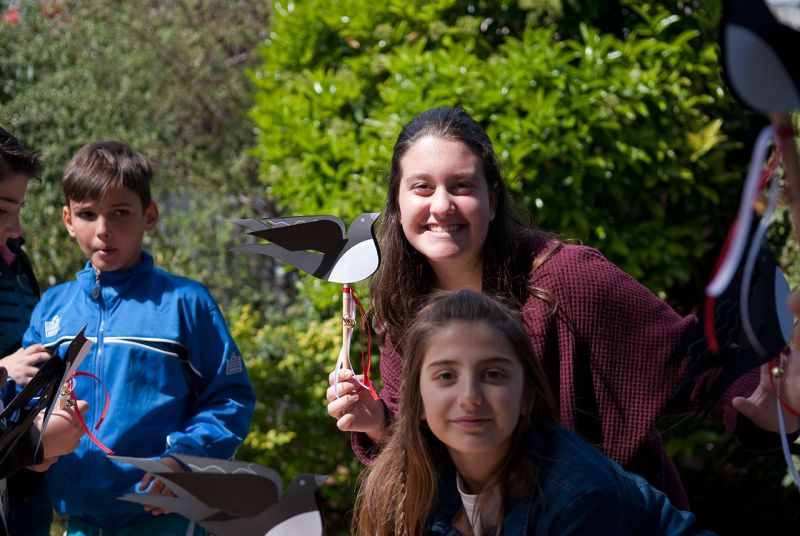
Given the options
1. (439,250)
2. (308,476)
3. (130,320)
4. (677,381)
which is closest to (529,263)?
(439,250)

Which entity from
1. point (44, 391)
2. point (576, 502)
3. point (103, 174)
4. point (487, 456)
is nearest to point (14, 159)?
point (103, 174)

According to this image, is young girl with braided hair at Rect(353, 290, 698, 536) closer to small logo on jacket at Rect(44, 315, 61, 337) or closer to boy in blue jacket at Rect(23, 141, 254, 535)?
boy in blue jacket at Rect(23, 141, 254, 535)

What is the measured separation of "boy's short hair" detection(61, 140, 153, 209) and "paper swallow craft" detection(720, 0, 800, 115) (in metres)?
2.09

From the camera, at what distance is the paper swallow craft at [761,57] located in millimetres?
1331

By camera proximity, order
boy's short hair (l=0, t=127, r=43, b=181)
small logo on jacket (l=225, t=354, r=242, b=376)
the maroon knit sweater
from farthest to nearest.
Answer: small logo on jacket (l=225, t=354, r=242, b=376) → boy's short hair (l=0, t=127, r=43, b=181) → the maroon knit sweater

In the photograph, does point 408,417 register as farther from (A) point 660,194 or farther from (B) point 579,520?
(A) point 660,194

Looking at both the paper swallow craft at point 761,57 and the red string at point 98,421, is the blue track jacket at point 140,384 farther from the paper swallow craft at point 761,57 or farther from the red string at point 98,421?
the paper swallow craft at point 761,57

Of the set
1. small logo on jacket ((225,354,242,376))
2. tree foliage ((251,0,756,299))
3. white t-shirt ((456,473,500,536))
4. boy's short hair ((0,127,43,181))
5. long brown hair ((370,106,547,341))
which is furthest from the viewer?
tree foliage ((251,0,756,299))

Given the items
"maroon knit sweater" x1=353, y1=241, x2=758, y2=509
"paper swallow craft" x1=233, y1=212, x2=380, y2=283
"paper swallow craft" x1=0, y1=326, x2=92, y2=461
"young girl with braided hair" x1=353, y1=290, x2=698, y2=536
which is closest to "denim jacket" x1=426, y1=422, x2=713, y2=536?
"young girl with braided hair" x1=353, y1=290, x2=698, y2=536

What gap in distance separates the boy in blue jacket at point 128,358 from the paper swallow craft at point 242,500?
81 centimetres

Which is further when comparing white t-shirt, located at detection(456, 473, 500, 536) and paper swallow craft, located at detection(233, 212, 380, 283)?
paper swallow craft, located at detection(233, 212, 380, 283)

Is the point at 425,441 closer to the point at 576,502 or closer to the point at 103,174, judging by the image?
the point at 576,502

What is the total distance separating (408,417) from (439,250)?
0.40 m

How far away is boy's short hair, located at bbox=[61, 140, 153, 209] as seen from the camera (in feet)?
9.89
